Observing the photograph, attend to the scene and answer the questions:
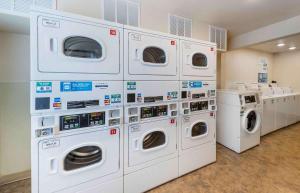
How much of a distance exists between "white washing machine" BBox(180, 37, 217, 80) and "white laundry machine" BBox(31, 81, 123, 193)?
99 centimetres

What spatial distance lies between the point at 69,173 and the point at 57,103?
25.8 inches

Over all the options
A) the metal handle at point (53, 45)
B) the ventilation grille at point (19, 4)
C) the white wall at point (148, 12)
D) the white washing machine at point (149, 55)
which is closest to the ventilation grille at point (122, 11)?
the white wall at point (148, 12)

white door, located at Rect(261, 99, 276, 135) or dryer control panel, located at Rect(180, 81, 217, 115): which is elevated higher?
dryer control panel, located at Rect(180, 81, 217, 115)

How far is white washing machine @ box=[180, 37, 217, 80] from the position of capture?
6.97 feet

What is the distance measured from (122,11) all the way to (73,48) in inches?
43.7

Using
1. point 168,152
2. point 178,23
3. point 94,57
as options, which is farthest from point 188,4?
point 168,152

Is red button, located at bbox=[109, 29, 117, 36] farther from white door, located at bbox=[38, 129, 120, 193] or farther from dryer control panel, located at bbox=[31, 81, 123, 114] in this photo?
white door, located at bbox=[38, 129, 120, 193]

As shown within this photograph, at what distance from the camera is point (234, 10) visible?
2.53m

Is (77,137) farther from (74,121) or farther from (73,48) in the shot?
(73,48)

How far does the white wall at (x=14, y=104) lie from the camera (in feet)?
6.75

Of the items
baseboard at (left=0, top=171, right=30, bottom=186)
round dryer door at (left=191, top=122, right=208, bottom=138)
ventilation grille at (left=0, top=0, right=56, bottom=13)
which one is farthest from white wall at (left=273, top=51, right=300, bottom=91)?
baseboard at (left=0, top=171, right=30, bottom=186)

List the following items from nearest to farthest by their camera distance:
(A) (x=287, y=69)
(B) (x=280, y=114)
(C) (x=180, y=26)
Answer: (C) (x=180, y=26) < (B) (x=280, y=114) < (A) (x=287, y=69)

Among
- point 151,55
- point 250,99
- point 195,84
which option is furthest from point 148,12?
point 250,99

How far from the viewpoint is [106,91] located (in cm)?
158
